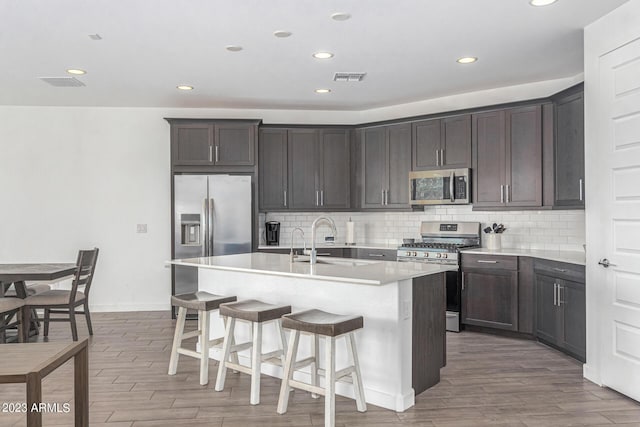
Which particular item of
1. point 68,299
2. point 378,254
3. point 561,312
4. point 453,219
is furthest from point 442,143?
point 68,299

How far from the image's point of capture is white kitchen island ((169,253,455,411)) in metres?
3.11

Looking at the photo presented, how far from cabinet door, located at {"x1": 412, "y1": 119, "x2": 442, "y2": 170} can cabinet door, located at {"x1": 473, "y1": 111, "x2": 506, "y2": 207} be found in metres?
0.45

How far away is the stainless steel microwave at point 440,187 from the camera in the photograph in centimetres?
544

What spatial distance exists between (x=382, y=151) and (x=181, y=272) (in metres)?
2.90

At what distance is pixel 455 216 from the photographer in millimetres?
5883

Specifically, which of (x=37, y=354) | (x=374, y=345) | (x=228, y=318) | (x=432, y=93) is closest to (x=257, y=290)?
(x=228, y=318)

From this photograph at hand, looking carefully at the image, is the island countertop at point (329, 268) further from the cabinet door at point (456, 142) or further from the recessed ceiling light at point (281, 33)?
the cabinet door at point (456, 142)

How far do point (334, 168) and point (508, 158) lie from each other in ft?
7.14

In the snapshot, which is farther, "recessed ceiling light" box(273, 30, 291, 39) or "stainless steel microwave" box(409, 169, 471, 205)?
"stainless steel microwave" box(409, 169, 471, 205)

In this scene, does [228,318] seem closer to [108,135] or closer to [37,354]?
[37,354]

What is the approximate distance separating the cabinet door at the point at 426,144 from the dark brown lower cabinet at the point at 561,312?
1.77 m

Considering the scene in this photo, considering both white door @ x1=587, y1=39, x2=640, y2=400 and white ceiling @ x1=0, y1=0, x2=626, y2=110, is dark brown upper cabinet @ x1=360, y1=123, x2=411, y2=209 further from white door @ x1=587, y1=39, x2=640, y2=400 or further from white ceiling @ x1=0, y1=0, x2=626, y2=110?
white door @ x1=587, y1=39, x2=640, y2=400

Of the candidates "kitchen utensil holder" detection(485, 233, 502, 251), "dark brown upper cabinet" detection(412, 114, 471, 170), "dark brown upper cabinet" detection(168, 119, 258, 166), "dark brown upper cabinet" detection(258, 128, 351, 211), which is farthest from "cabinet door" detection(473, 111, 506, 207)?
"dark brown upper cabinet" detection(168, 119, 258, 166)

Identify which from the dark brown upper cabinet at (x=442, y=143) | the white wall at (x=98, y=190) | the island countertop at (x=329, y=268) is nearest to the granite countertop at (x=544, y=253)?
the dark brown upper cabinet at (x=442, y=143)
